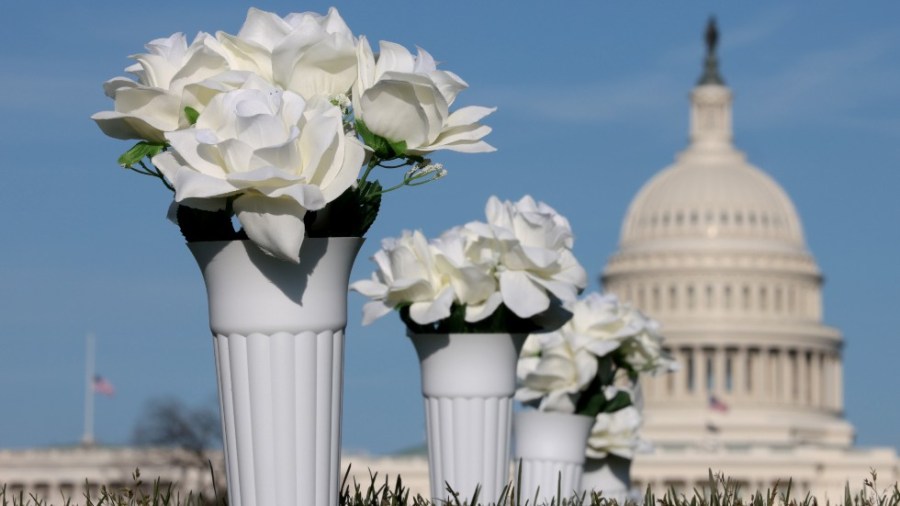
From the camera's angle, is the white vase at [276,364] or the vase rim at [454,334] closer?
the white vase at [276,364]

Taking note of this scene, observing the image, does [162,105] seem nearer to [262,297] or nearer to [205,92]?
[205,92]

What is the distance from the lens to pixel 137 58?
8.26 m

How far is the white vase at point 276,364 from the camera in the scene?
7.95 m

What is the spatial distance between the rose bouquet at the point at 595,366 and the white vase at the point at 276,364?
18.8 ft

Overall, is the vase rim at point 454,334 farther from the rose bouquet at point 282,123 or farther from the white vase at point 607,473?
the white vase at point 607,473

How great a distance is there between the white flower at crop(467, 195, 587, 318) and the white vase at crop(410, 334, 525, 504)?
11.7 inches

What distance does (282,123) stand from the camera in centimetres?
766

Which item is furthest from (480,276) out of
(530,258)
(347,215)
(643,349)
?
(643,349)

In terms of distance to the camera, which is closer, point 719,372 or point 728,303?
point 719,372

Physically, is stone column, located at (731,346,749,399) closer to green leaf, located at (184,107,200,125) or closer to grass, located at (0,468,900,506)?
grass, located at (0,468,900,506)

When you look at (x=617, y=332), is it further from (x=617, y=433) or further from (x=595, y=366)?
(x=617, y=433)

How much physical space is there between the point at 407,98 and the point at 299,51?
0.41 m

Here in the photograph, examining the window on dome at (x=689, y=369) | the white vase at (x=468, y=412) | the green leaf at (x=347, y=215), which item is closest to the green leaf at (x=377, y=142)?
the green leaf at (x=347, y=215)

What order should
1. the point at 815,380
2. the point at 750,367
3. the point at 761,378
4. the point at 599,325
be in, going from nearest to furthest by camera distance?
the point at 599,325 < the point at 761,378 < the point at 750,367 < the point at 815,380
